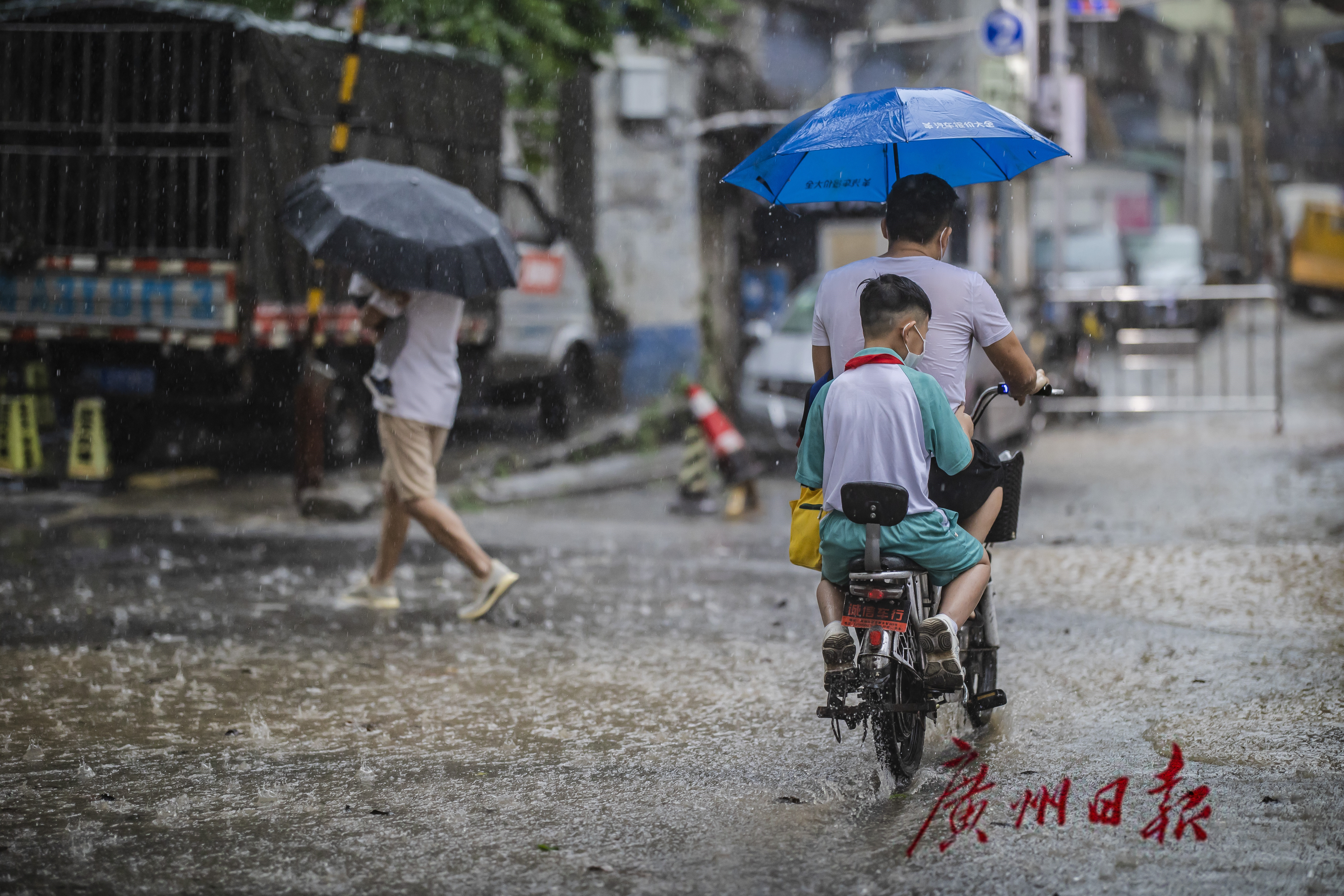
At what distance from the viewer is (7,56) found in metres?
11.4

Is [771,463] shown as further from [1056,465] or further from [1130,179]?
[1130,179]

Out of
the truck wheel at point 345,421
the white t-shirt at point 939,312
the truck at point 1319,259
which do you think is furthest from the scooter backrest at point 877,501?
the truck at point 1319,259

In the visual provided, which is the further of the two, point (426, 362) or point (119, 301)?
point (119, 301)

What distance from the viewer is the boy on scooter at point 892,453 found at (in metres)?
4.41

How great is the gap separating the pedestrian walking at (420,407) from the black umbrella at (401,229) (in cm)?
18

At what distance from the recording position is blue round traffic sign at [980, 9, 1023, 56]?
1744cm

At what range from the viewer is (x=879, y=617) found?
4.31 meters

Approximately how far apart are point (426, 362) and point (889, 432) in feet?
10.8

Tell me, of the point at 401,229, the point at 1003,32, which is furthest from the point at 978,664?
the point at 1003,32

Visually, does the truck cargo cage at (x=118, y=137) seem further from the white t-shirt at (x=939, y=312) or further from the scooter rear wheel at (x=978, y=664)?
the scooter rear wheel at (x=978, y=664)

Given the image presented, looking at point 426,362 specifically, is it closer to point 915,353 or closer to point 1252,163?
point 915,353

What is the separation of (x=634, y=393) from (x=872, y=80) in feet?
25.3

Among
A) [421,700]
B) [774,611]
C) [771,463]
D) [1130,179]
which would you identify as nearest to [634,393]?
[771,463]

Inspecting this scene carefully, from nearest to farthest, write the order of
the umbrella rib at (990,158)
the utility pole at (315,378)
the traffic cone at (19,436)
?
the umbrella rib at (990,158), the utility pole at (315,378), the traffic cone at (19,436)
